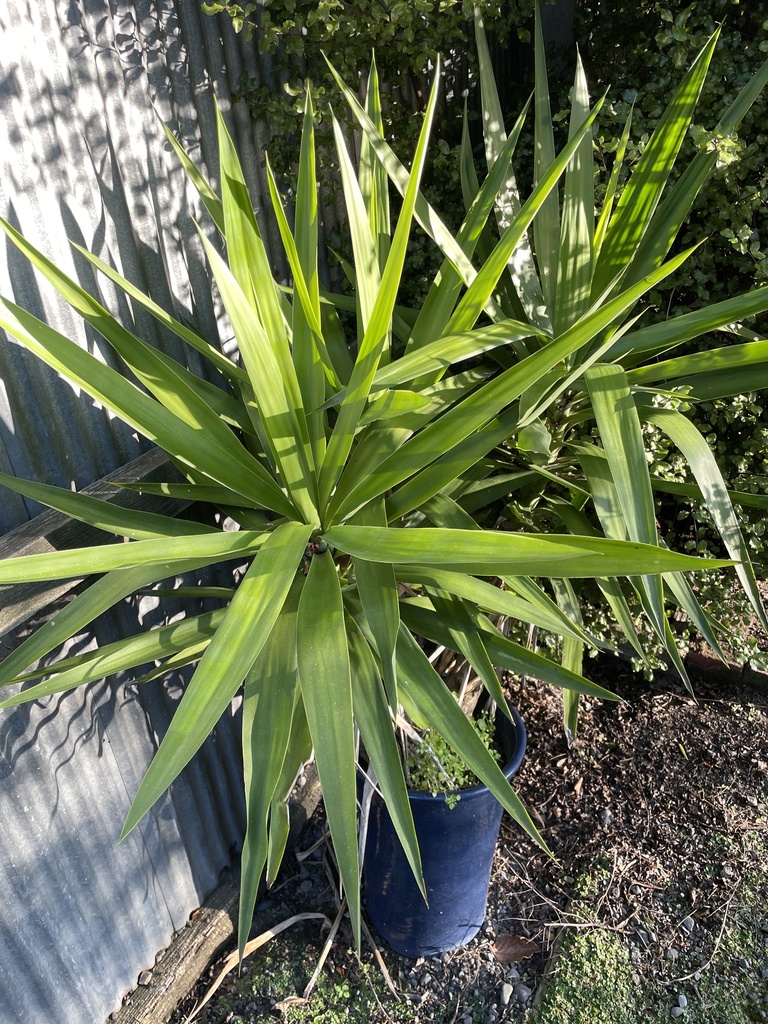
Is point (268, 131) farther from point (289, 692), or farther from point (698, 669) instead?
point (698, 669)

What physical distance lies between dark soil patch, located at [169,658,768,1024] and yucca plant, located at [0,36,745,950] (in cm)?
93

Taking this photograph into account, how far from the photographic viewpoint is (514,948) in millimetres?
2066

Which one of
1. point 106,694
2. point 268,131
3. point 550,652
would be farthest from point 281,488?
point 550,652

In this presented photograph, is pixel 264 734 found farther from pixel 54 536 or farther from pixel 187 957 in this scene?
pixel 187 957

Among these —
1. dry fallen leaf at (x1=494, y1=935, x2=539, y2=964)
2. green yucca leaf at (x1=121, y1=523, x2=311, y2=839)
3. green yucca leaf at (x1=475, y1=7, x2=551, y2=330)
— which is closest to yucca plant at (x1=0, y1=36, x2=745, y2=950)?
green yucca leaf at (x1=121, y1=523, x2=311, y2=839)

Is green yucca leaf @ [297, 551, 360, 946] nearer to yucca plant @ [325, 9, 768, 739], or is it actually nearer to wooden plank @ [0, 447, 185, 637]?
yucca plant @ [325, 9, 768, 739]

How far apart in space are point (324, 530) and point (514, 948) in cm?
148

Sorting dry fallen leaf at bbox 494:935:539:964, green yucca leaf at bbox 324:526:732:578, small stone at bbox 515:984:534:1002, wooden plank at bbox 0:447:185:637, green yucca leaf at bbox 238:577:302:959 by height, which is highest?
green yucca leaf at bbox 324:526:732:578

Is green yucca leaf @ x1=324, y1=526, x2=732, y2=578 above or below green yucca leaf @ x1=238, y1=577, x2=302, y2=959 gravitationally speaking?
above

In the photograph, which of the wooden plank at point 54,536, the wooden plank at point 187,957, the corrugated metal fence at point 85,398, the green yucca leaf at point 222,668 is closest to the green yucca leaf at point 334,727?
the green yucca leaf at point 222,668

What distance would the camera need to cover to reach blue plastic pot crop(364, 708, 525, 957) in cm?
186

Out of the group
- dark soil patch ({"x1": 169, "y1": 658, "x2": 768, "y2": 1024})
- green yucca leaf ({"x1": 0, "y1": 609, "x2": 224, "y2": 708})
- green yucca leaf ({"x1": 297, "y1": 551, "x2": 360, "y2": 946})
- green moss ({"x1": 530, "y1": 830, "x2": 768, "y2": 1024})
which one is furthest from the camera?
dark soil patch ({"x1": 169, "y1": 658, "x2": 768, "y2": 1024})

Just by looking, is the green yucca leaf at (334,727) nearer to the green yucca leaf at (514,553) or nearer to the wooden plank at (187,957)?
the green yucca leaf at (514,553)

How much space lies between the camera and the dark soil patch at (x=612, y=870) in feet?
6.41
